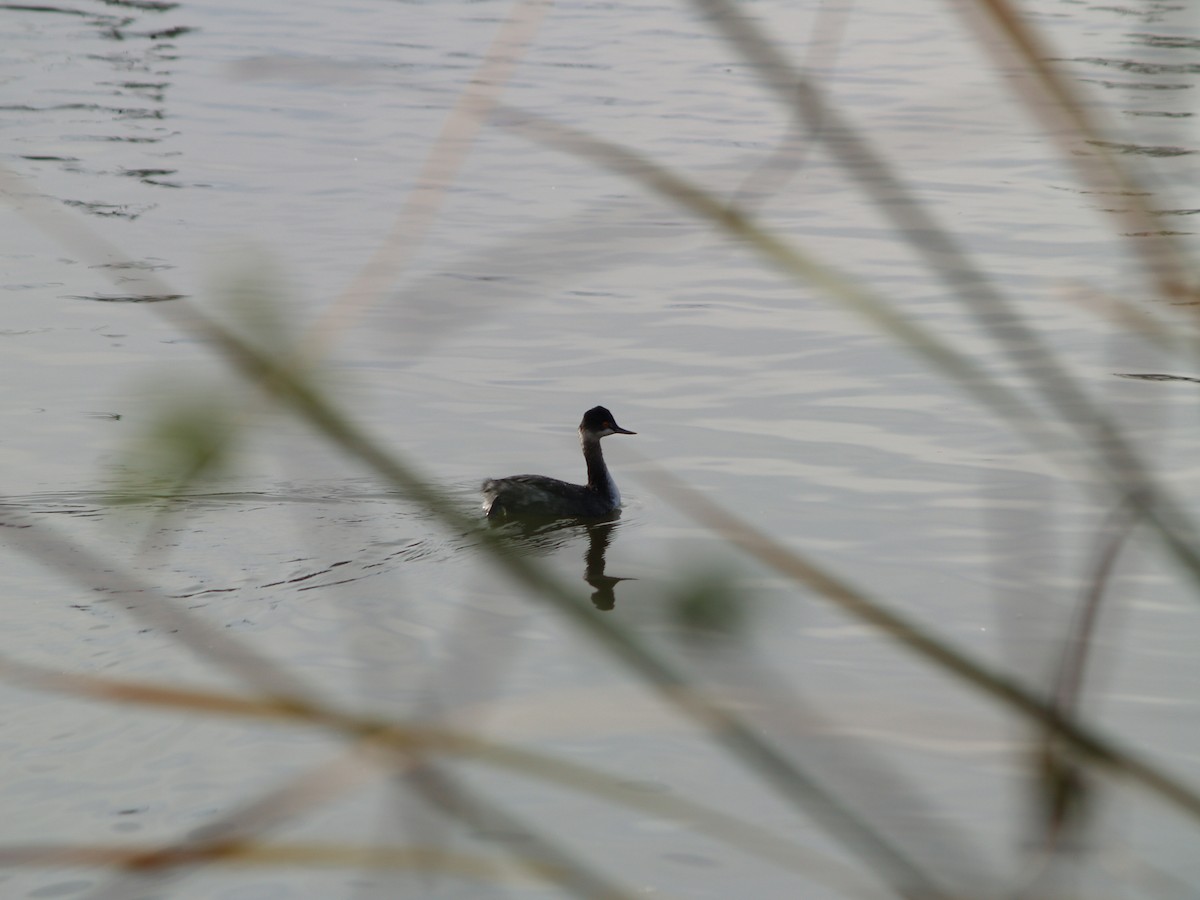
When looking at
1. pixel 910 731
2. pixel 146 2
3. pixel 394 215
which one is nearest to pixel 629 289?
pixel 394 215

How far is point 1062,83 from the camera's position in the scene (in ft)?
3.84

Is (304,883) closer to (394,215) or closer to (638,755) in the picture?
(638,755)

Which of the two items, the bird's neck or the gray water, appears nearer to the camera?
the gray water

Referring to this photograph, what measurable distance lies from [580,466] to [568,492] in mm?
973

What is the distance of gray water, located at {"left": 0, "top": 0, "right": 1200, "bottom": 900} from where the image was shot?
6.00 ft

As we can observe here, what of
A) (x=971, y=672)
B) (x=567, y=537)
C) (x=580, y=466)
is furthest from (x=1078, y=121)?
(x=580, y=466)

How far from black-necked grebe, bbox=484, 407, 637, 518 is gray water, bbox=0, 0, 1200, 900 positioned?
0.91 feet

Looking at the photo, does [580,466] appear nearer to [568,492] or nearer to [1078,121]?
[568,492]

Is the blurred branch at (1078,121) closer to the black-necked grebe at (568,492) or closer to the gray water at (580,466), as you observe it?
the gray water at (580,466)

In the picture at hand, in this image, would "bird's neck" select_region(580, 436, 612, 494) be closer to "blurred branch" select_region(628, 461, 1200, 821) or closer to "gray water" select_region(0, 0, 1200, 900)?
"gray water" select_region(0, 0, 1200, 900)

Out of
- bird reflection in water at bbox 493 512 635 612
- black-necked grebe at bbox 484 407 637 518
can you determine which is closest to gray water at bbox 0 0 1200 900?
bird reflection in water at bbox 493 512 635 612

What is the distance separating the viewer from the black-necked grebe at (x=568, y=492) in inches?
362

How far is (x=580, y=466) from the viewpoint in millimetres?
10570

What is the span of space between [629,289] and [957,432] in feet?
13.0
